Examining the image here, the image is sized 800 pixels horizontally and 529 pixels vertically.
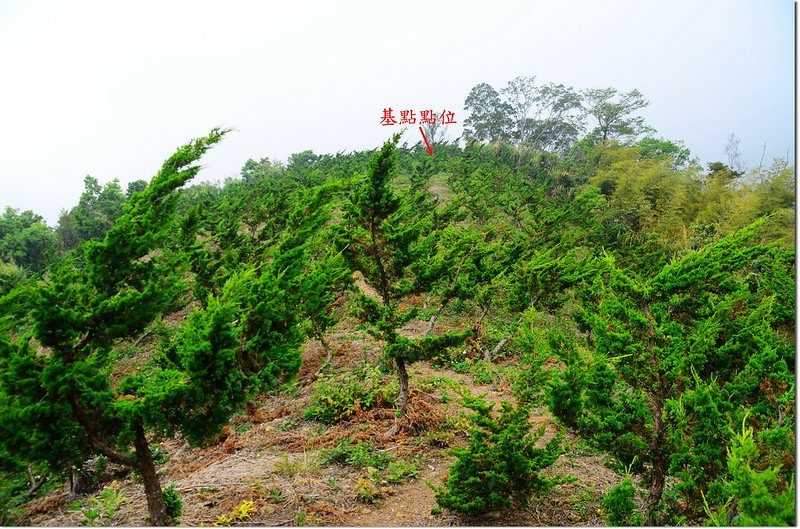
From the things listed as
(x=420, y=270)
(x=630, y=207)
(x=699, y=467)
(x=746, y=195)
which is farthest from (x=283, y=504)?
(x=630, y=207)

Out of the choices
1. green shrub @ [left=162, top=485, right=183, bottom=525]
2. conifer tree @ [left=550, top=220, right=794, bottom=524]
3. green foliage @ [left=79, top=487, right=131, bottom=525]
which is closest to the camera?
conifer tree @ [left=550, top=220, right=794, bottom=524]

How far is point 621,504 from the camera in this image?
15.8ft

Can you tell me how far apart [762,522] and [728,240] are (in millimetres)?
3675

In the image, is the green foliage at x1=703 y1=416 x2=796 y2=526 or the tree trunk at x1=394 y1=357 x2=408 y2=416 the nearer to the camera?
the green foliage at x1=703 y1=416 x2=796 y2=526

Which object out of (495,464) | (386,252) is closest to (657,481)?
(495,464)

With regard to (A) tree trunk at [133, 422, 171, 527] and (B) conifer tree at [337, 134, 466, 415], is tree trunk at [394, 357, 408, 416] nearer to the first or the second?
(B) conifer tree at [337, 134, 466, 415]

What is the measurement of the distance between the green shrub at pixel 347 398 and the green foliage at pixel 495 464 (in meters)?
4.11

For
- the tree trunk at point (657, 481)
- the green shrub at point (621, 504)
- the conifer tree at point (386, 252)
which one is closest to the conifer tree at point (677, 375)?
the tree trunk at point (657, 481)

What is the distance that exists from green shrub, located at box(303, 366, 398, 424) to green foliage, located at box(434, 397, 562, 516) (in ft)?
13.5


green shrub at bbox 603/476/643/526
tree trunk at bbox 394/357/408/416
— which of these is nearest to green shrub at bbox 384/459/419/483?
tree trunk at bbox 394/357/408/416

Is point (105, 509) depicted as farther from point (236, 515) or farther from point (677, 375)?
point (677, 375)

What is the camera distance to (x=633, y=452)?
17.9 feet

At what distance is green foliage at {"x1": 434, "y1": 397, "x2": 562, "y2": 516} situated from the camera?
535 cm

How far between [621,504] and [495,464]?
53.4 inches
